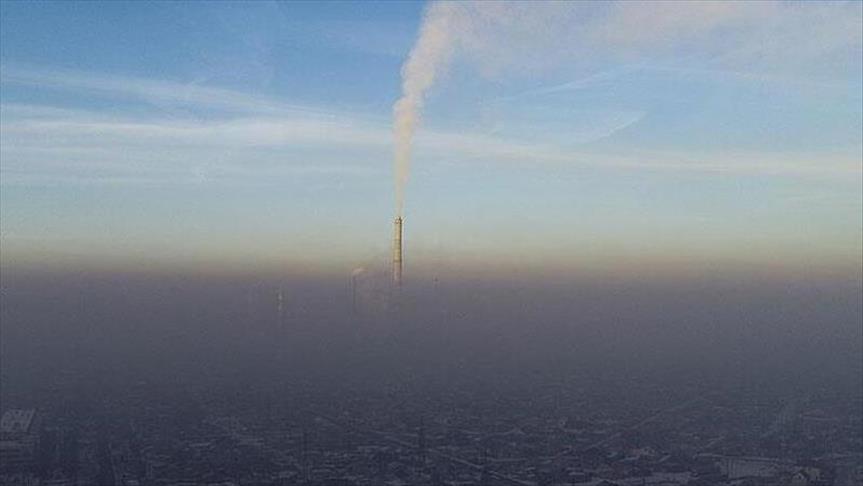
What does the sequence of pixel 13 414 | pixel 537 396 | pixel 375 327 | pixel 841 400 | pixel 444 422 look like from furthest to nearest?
pixel 537 396
pixel 841 400
pixel 444 422
pixel 375 327
pixel 13 414

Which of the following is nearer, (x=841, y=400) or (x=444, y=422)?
(x=444, y=422)

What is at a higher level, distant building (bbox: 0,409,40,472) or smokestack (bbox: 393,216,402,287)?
smokestack (bbox: 393,216,402,287)

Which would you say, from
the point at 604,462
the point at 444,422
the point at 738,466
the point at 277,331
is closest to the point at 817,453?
the point at 738,466

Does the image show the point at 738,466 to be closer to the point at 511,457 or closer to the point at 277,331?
the point at 511,457

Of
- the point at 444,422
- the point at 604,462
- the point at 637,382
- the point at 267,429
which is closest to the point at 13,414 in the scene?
the point at 267,429

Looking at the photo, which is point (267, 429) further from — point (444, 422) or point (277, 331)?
point (444, 422)

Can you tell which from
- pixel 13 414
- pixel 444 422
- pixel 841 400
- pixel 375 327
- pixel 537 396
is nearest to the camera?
pixel 13 414

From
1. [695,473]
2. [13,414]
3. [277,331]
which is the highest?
[277,331]

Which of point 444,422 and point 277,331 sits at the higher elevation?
point 277,331

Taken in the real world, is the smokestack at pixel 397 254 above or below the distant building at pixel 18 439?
above
